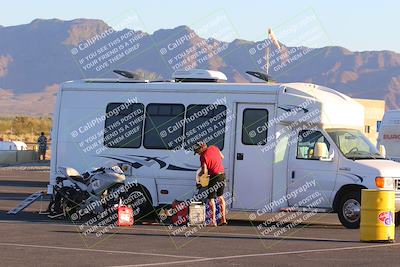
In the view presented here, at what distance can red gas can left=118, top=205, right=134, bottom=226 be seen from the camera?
19719mm

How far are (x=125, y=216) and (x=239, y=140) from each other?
2.68 m

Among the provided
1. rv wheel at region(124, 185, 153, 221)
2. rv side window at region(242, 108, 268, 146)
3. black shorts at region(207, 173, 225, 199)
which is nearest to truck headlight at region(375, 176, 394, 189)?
rv side window at region(242, 108, 268, 146)

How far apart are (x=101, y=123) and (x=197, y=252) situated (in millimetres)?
6870

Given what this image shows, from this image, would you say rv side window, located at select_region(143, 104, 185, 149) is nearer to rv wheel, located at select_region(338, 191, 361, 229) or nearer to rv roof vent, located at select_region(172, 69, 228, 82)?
rv roof vent, located at select_region(172, 69, 228, 82)

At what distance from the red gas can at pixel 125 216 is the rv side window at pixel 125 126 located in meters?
1.82

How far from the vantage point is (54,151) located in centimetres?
2198

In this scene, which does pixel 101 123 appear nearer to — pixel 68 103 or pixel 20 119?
pixel 68 103

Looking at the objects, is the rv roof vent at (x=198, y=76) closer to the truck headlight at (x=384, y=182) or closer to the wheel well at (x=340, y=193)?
the wheel well at (x=340, y=193)

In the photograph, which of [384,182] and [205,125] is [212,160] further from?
[384,182]

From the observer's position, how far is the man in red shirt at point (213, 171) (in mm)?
19781

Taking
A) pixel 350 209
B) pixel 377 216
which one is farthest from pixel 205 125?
pixel 377 216

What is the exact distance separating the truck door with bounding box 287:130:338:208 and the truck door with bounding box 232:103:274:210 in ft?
1.51

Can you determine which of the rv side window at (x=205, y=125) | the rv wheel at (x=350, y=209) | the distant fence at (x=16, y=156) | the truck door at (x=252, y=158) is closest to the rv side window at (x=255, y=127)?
the truck door at (x=252, y=158)

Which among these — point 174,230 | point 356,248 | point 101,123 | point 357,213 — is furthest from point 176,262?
point 101,123
